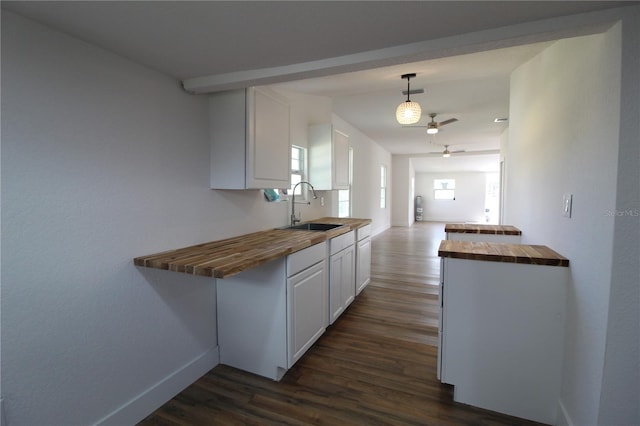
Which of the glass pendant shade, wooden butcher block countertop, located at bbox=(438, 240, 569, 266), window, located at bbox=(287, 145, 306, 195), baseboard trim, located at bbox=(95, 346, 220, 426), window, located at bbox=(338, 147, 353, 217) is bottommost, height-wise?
baseboard trim, located at bbox=(95, 346, 220, 426)

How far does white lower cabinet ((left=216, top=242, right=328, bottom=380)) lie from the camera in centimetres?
206

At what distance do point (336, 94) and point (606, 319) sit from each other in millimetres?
3033

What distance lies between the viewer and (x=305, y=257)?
2244 mm

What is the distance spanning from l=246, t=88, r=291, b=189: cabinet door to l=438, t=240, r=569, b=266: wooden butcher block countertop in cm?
135

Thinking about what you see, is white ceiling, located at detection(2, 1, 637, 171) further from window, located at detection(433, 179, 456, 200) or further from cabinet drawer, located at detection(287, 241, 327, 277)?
window, located at detection(433, 179, 456, 200)

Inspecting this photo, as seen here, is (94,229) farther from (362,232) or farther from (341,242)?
(362,232)

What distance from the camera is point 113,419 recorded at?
1.63m

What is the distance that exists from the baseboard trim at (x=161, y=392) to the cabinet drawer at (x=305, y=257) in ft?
2.97

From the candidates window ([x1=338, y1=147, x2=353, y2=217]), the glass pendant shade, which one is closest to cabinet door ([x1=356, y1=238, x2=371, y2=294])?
the glass pendant shade

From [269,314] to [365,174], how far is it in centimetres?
557

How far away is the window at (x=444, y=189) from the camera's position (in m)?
13.2

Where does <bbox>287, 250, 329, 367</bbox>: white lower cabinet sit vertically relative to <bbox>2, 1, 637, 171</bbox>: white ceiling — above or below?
below

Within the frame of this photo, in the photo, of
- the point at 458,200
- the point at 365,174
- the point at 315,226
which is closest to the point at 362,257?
the point at 315,226

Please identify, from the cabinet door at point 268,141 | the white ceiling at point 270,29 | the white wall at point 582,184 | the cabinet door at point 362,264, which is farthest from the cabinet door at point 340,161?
the white wall at point 582,184
